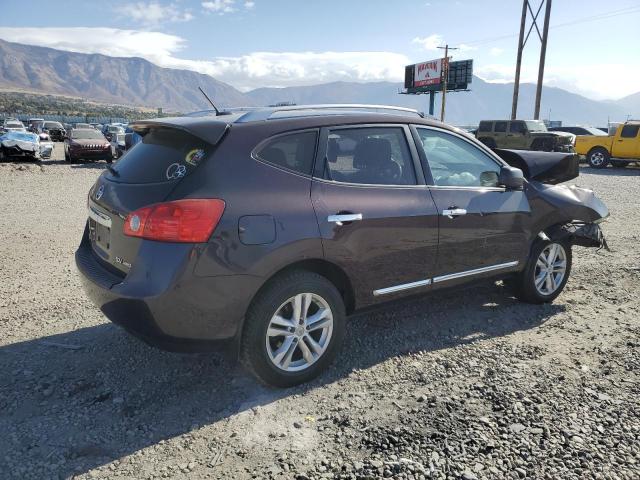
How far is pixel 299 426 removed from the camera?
9.70 feet

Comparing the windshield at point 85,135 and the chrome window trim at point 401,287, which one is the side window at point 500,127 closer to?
the windshield at point 85,135

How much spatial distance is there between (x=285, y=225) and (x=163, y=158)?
34.7 inches

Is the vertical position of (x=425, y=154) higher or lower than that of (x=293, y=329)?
higher

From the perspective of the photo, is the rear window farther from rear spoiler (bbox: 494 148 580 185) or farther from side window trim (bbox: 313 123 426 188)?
rear spoiler (bbox: 494 148 580 185)

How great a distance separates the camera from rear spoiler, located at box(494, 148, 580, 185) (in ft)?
16.1

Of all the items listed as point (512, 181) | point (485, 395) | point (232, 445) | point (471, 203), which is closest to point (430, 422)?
point (485, 395)

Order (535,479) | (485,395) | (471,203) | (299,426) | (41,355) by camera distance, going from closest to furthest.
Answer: (535,479)
(299,426)
(485,395)
(41,355)
(471,203)

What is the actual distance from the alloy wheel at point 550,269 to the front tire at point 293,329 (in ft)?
7.75

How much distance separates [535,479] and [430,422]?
64 cm

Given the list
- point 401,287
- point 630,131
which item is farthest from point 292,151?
point 630,131

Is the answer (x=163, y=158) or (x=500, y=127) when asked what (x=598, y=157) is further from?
(x=163, y=158)

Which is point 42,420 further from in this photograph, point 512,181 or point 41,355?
point 512,181

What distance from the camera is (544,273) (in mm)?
4855

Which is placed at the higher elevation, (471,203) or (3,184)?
(471,203)
